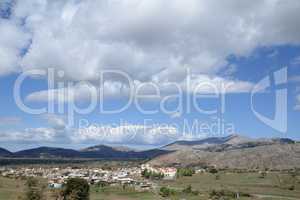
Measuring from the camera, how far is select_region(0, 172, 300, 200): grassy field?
10298 centimetres

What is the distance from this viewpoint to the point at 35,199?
65125 mm

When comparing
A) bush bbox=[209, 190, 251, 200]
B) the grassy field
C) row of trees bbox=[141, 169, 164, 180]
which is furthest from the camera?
row of trees bbox=[141, 169, 164, 180]

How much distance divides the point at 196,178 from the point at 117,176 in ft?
120

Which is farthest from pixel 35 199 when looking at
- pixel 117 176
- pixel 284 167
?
pixel 284 167

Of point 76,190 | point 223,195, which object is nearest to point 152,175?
point 223,195

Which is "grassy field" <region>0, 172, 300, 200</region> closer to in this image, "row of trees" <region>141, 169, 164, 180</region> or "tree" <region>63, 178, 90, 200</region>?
"tree" <region>63, 178, 90, 200</region>

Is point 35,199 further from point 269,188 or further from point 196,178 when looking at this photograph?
point 196,178

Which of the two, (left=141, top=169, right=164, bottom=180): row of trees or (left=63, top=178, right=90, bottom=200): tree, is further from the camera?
(left=141, top=169, right=164, bottom=180): row of trees

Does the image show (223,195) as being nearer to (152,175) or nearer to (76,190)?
(76,190)

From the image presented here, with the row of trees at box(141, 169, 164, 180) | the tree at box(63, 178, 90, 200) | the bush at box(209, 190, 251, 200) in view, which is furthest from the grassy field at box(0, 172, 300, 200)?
the row of trees at box(141, 169, 164, 180)

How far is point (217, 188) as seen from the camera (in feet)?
396

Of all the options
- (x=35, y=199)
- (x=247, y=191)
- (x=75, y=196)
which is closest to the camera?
(x=35, y=199)

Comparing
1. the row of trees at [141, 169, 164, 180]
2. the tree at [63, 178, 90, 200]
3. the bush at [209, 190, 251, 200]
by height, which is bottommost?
the row of trees at [141, 169, 164, 180]

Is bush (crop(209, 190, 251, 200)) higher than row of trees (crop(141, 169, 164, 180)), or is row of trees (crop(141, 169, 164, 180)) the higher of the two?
bush (crop(209, 190, 251, 200))
